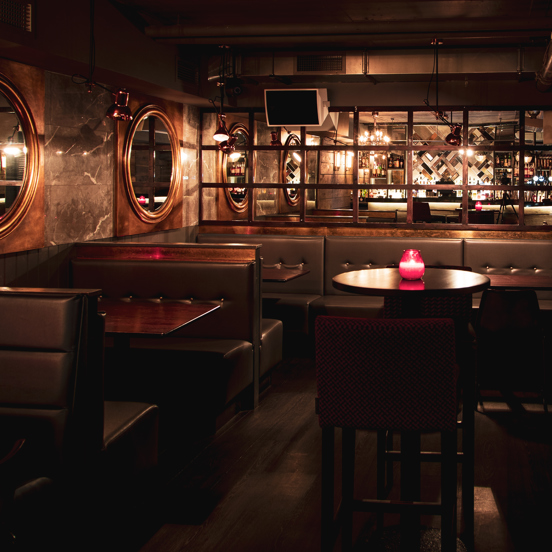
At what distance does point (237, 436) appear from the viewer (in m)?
3.86

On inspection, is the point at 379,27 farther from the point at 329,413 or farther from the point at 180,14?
the point at 329,413

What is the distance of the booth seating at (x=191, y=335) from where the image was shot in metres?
3.84

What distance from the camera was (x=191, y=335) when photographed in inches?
174

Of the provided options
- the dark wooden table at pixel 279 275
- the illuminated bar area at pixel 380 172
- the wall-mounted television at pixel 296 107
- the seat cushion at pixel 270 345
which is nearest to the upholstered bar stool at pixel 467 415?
the seat cushion at pixel 270 345

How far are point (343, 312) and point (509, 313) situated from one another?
6.08 feet

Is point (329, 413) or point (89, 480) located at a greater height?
point (329, 413)

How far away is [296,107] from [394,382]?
5.39 m

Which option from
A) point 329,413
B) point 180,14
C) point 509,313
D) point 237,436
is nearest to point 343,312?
point 509,313

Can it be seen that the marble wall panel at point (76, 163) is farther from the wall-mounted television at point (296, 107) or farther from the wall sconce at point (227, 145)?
the wall-mounted television at point (296, 107)

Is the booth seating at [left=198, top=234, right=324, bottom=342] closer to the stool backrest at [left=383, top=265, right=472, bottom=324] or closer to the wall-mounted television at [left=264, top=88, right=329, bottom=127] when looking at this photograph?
the wall-mounted television at [left=264, top=88, right=329, bottom=127]

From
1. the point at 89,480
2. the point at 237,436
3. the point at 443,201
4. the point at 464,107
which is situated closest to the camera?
the point at 89,480

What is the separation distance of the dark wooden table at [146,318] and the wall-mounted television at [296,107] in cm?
387

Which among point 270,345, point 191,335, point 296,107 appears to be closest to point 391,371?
point 191,335

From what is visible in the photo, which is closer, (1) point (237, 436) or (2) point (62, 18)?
(1) point (237, 436)
